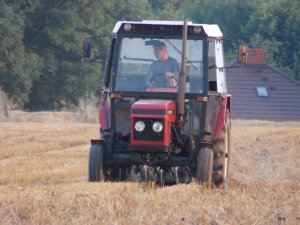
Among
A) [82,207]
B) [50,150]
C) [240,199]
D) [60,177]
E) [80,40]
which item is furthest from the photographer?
[80,40]

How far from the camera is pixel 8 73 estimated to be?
40531 millimetres

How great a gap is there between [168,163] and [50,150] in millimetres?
10501

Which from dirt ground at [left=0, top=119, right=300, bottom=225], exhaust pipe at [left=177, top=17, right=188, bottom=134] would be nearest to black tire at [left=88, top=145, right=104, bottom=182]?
dirt ground at [left=0, top=119, right=300, bottom=225]

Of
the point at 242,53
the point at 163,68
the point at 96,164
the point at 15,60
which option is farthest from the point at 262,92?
the point at 96,164

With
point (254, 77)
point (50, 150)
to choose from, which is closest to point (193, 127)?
point (50, 150)

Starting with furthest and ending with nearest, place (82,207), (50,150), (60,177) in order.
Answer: (50,150) → (60,177) → (82,207)

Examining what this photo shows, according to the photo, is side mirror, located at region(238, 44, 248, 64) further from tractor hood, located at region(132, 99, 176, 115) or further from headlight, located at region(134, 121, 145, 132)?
headlight, located at region(134, 121, 145, 132)

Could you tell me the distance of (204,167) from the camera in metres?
13.2

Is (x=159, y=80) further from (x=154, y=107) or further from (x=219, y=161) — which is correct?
(x=219, y=161)

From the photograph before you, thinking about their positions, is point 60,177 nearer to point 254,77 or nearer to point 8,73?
point 8,73

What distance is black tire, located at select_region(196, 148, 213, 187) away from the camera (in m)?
13.2

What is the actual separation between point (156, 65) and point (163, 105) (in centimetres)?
106

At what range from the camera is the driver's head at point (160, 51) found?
46.3 feet

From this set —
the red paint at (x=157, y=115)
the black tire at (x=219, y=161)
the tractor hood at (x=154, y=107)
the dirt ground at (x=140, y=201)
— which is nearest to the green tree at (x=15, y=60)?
the dirt ground at (x=140, y=201)
